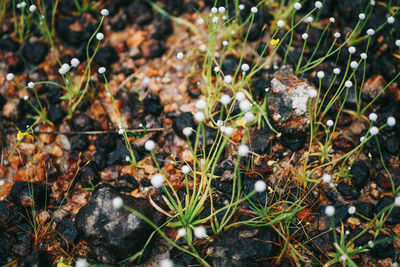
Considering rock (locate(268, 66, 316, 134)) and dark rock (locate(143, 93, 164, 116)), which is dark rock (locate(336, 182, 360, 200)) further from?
dark rock (locate(143, 93, 164, 116))

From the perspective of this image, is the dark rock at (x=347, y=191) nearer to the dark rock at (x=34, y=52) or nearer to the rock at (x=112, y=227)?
the rock at (x=112, y=227)

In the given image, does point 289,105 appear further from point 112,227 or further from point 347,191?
point 112,227

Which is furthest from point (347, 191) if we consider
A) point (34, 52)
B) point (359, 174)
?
point (34, 52)

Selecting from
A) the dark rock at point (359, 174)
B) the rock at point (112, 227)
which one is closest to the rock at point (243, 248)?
the rock at point (112, 227)

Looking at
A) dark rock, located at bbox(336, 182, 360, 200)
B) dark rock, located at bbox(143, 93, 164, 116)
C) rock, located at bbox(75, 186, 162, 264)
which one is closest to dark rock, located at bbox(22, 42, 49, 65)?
dark rock, located at bbox(143, 93, 164, 116)

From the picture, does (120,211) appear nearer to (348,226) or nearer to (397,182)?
(348,226)
